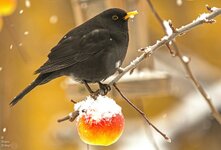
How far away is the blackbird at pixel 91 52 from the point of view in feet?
5.34

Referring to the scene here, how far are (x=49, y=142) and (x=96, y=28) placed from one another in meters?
2.39

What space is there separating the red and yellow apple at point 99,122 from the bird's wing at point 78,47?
12.8 inches

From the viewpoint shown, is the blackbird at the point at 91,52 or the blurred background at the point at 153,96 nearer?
the blackbird at the point at 91,52

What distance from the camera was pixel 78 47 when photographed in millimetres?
1661

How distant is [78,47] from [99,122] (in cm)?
44

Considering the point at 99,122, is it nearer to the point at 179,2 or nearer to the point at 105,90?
the point at 105,90

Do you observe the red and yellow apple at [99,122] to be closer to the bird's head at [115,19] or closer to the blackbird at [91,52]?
the blackbird at [91,52]

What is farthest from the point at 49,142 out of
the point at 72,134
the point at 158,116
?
the point at 158,116

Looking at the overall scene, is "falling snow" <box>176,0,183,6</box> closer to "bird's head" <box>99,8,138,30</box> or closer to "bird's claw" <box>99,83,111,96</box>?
"bird's head" <box>99,8,138,30</box>

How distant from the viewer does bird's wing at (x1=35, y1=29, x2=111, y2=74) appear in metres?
1.61

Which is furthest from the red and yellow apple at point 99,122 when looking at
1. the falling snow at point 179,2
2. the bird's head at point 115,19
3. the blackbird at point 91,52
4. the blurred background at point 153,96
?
the falling snow at point 179,2

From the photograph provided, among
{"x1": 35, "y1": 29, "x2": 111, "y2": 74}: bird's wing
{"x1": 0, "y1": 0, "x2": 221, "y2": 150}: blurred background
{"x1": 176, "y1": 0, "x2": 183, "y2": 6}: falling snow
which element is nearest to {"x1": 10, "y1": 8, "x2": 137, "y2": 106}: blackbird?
{"x1": 35, "y1": 29, "x2": 111, "y2": 74}: bird's wing

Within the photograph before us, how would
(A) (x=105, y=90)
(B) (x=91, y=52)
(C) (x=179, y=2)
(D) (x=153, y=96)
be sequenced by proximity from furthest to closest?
(C) (x=179, y=2), (D) (x=153, y=96), (B) (x=91, y=52), (A) (x=105, y=90)

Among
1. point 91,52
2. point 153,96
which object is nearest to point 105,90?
point 91,52
